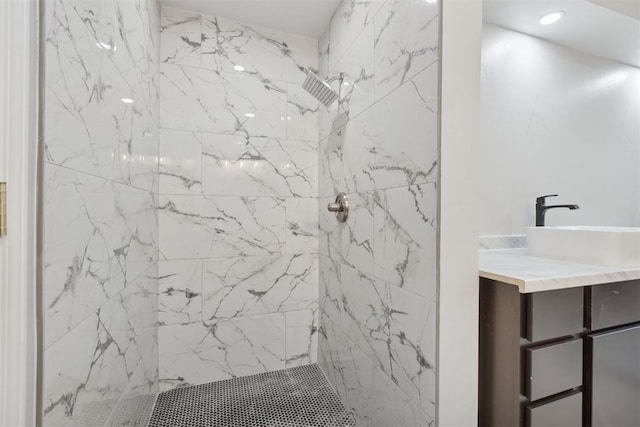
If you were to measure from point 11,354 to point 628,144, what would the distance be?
323 cm

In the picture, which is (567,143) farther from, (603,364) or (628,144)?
(603,364)

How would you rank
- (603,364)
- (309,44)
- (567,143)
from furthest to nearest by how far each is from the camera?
(309,44), (567,143), (603,364)

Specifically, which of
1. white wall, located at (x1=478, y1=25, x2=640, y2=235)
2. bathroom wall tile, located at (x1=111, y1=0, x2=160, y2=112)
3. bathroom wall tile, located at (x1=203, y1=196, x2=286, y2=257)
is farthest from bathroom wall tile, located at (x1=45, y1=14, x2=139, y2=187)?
white wall, located at (x1=478, y1=25, x2=640, y2=235)

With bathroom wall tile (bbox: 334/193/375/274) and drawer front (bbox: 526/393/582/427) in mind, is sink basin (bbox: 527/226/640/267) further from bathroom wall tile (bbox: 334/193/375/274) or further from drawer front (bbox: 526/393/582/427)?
bathroom wall tile (bbox: 334/193/375/274)

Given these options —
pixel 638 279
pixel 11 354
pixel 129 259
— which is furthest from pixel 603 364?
pixel 129 259

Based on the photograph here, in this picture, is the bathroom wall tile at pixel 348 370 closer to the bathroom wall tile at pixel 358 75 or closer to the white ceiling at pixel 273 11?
the bathroom wall tile at pixel 358 75

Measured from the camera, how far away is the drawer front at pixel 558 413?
2.84 ft

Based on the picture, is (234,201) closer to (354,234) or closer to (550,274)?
(354,234)

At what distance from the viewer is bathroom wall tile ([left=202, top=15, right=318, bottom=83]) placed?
180 cm

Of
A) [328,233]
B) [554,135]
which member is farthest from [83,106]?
[554,135]

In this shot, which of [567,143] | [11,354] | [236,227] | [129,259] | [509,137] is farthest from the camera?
[236,227]

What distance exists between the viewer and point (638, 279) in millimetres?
1000


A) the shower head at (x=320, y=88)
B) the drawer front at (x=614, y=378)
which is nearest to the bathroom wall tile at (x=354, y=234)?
the shower head at (x=320, y=88)

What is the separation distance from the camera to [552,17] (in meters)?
1.50
